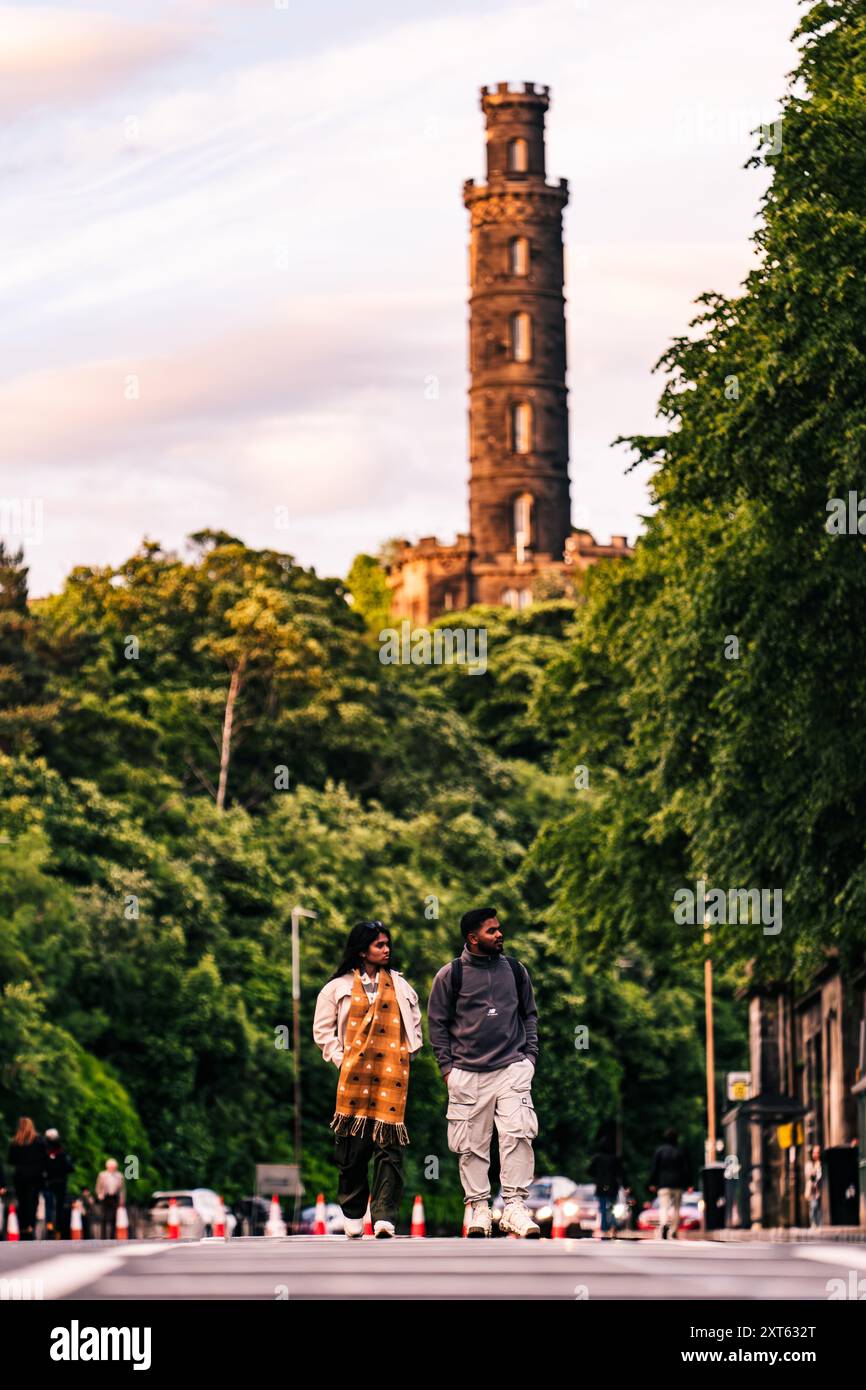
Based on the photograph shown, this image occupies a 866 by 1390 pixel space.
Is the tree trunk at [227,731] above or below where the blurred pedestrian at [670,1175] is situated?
above

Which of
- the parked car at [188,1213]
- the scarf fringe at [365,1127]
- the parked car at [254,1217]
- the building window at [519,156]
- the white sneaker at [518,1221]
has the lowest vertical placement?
the parked car at [254,1217]

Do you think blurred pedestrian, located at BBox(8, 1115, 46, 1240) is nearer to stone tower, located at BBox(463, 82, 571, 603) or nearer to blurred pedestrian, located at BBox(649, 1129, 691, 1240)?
blurred pedestrian, located at BBox(649, 1129, 691, 1240)

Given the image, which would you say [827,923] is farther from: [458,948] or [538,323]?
[538,323]

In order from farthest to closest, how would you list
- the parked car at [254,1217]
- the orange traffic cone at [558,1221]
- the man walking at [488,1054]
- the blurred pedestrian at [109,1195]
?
1. the parked car at [254,1217]
2. the blurred pedestrian at [109,1195]
3. the orange traffic cone at [558,1221]
4. the man walking at [488,1054]

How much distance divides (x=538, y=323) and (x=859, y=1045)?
99765 millimetres

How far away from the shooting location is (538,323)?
459 feet

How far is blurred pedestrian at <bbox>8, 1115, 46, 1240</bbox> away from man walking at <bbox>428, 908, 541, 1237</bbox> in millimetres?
14981

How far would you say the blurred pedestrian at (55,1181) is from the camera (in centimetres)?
3203

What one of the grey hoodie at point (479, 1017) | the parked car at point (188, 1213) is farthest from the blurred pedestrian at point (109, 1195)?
the grey hoodie at point (479, 1017)

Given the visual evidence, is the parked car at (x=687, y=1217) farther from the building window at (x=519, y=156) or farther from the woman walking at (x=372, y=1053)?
the building window at (x=519, y=156)

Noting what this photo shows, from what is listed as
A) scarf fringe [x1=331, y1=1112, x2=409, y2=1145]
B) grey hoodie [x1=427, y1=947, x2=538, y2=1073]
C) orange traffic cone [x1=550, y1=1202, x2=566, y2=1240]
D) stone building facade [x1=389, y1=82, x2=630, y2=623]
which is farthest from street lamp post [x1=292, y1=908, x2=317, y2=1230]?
stone building facade [x1=389, y1=82, x2=630, y2=623]

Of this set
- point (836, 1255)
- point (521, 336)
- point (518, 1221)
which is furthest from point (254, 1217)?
point (521, 336)

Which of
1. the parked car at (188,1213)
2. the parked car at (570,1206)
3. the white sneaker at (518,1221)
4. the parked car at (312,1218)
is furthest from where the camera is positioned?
the parked car at (312,1218)

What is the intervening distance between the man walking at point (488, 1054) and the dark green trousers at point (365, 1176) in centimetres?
44
